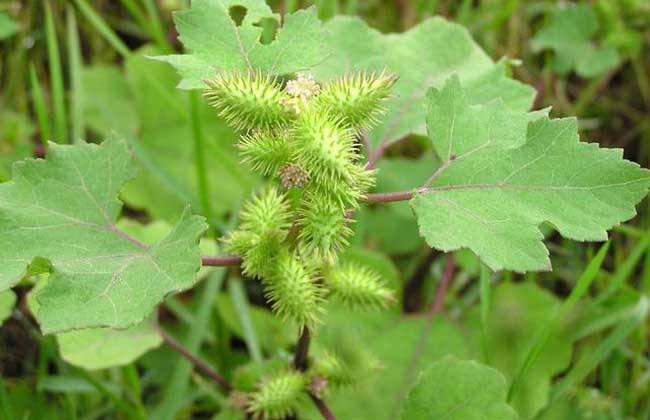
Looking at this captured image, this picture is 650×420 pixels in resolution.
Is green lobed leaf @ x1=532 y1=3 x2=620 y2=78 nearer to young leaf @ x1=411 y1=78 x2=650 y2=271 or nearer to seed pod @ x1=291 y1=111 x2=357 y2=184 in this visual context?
young leaf @ x1=411 y1=78 x2=650 y2=271

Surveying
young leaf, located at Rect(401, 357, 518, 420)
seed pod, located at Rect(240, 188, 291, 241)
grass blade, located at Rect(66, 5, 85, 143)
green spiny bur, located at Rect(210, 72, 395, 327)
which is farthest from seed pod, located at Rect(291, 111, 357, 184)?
grass blade, located at Rect(66, 5, 85, 143)

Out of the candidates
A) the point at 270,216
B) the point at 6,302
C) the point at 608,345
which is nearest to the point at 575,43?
the point at 608,345

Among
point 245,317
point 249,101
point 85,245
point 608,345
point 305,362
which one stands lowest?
point 245,317

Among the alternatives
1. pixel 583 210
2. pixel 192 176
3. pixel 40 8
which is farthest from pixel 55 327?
pixel 40 8

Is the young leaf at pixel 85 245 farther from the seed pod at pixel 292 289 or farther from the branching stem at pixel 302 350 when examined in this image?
the branching stem at pixel 302 350

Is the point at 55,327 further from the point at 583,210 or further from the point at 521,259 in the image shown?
the point at 583,210

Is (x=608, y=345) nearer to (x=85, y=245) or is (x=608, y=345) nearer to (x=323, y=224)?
(x=323, y=224)

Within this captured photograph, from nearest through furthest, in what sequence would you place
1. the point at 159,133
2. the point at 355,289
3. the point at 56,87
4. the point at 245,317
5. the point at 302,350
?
the point at 355,289, the point at 302,350, the point at 245,317, the point at 56,87, the point at 159,133

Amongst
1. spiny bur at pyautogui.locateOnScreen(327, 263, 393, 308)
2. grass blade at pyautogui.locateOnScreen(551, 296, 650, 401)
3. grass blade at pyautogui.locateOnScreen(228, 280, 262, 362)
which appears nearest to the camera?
spiny bur at pyautogui.locateOnScreen(327, 263, 393, 308)
